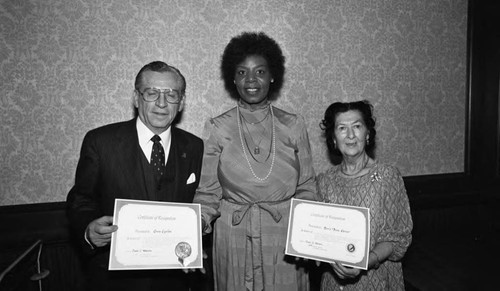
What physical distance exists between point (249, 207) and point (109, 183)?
32.3 inches

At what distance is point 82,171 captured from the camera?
6.70ft

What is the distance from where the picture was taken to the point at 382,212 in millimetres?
2021

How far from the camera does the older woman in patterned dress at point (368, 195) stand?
2.02m

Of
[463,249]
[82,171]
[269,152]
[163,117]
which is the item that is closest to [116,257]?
[82,171]

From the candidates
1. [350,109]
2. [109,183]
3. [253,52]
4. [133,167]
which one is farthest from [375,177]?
[109,183]

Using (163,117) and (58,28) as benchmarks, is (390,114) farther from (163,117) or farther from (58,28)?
(58,28)

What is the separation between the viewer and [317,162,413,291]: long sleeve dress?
79.5 inches

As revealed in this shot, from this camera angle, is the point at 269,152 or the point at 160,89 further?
the point at 269,152

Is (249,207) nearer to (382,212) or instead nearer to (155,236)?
(155,236)

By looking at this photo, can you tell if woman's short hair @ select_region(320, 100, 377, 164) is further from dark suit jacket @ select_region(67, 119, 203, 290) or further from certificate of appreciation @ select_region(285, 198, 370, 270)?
dark suit jacket @ select_region(67, 119, 203, 290)

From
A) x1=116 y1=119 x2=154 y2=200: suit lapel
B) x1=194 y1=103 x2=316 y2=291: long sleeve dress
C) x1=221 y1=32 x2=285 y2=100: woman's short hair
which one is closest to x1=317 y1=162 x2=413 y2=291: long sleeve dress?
x1=194 y1=103 x2=316 y2=291: long sleeve dress

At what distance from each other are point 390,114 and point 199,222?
278cm

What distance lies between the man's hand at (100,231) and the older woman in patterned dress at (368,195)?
1.14 metres

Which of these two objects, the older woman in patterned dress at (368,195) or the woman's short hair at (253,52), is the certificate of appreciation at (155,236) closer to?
the older woman in patterned dress at (368,195)
